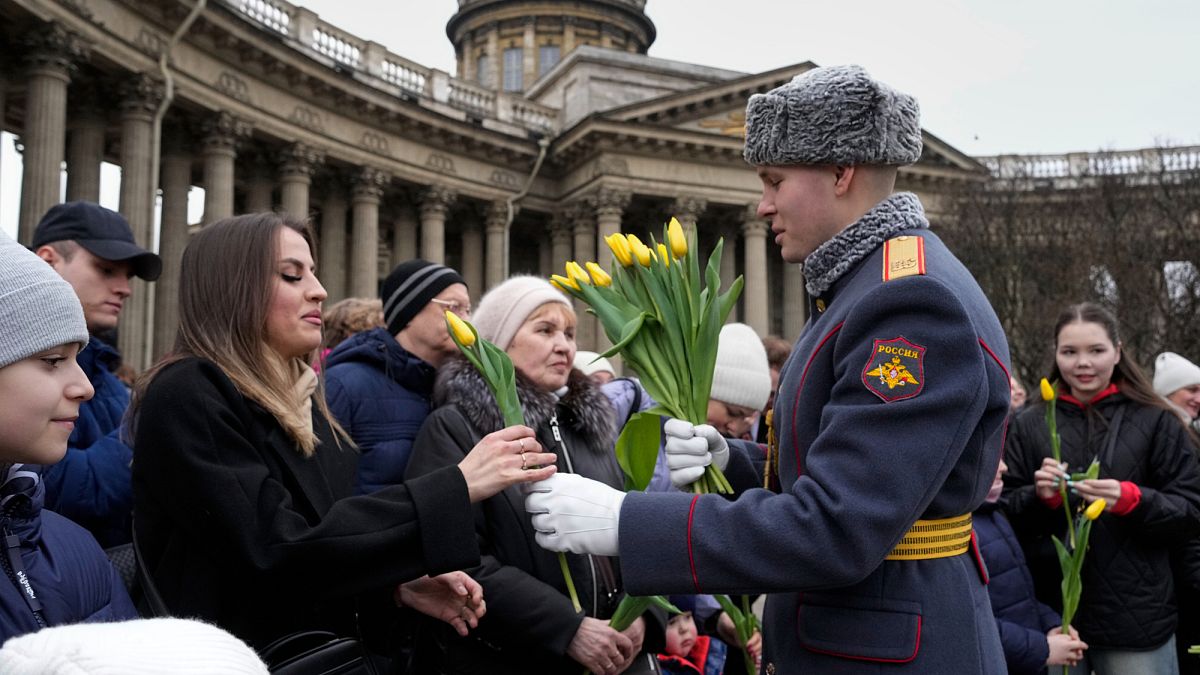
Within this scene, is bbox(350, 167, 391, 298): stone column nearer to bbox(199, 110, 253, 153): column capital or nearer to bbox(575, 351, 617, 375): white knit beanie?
bbox(199, 110, 253, 153): column capital

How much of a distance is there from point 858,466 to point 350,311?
481 centimetres

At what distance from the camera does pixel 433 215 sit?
99.5 ft

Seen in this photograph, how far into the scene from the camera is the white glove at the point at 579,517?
2.41 meters

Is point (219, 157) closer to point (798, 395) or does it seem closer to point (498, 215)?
point (498, 215)

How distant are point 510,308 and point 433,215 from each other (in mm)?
26634

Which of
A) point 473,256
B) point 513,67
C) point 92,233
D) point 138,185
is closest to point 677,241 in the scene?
point 92,233

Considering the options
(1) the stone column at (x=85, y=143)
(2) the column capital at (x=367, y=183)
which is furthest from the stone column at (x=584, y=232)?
(1) the stone column at (x=85, y=143)

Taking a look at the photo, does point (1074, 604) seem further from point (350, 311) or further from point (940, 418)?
point (350, 311)

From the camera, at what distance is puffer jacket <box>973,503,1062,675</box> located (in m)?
4.81

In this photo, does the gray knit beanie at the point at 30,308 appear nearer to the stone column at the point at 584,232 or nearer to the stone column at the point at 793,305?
the stone column at the point at 584,232

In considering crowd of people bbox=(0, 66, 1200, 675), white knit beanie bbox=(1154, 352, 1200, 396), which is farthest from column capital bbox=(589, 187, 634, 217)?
crowd of people bbox=(0, 66, 1200, 675)

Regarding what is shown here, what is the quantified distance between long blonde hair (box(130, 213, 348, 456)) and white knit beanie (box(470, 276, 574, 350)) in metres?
1.07

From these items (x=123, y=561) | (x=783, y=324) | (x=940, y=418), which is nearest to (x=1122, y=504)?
(x=940, y=418)

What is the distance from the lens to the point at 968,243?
95.3 ft
